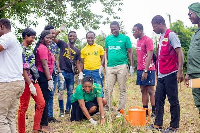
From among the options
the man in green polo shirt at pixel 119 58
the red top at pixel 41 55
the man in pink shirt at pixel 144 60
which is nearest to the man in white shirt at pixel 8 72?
the red top at pixel 41 55

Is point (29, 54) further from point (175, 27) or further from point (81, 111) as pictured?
point (175, 27)

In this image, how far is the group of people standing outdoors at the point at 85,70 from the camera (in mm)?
3281

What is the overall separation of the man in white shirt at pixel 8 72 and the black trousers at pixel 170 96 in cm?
209

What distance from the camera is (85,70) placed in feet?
20.2

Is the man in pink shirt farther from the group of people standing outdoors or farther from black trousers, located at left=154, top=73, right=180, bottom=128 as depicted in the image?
black trousers, located at left=154, top=73, right=180, bottom=128

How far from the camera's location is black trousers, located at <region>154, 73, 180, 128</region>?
416 cm

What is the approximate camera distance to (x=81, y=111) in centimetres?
530

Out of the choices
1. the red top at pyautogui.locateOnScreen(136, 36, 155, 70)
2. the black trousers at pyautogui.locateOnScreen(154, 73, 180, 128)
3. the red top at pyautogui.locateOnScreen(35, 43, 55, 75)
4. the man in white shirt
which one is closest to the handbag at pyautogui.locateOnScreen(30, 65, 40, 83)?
the red top at pyautogui.locateOnScreen(35, 43, 55, 75)

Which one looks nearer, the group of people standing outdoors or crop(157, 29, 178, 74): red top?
the group of people standing outdoors

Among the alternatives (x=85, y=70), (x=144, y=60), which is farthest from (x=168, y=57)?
(x=85, y=70)

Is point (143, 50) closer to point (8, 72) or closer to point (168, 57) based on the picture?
point (168, 57)

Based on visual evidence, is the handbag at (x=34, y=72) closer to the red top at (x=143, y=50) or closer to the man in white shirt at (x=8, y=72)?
the man in white shirt at (x=8, y=72)

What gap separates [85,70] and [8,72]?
9.90ft

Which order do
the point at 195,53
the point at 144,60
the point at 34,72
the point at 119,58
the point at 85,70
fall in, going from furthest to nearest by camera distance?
the point at 85,70 < the point at 119,58 < the point at 144,60 < the point at 34,72 < the point at 195,53
